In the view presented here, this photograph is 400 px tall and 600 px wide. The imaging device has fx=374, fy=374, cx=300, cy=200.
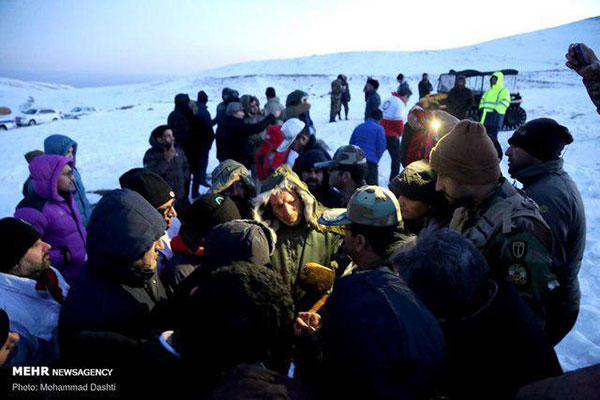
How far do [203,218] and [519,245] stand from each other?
191cm

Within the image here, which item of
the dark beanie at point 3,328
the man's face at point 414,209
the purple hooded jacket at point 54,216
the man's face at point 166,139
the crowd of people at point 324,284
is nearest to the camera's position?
the crowd of people at point 324,284

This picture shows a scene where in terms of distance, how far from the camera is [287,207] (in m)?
2.70

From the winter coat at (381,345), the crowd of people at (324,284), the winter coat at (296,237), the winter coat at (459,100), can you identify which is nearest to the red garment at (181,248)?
the crowd of people at (324,284)

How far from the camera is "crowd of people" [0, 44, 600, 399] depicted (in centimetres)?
106

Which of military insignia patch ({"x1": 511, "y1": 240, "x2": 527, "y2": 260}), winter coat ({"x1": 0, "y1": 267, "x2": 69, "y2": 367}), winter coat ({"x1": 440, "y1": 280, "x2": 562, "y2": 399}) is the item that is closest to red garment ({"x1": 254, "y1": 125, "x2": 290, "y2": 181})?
winter coat ({"x1": 0, "y1": 267, "x2": 69, "y2": 367})

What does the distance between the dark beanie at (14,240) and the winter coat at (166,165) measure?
2.88 m

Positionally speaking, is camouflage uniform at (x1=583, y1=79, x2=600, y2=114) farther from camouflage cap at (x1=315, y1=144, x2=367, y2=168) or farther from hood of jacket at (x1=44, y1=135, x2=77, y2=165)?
hood of jacket at (x1=44, y1=135, x2=77, y2=165)

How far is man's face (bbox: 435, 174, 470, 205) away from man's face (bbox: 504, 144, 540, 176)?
1082 millimetres

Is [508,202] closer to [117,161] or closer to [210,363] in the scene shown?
[210,363]

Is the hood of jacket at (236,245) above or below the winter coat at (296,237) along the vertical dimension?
above

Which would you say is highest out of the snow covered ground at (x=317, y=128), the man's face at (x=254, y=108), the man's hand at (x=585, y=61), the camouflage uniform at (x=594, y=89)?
the man's hand at (x=585, y=61)

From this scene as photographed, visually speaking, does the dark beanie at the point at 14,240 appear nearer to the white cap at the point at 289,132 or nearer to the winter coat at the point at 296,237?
the winter coat at the point at 296,237

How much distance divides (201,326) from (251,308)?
17cm

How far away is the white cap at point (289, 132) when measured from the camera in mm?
4902
